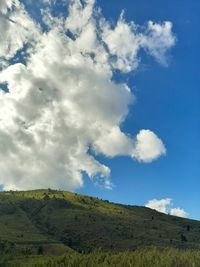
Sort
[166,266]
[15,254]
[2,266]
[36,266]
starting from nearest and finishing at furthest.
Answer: [166,266]
[36,266]
[2,266]
[15,254]

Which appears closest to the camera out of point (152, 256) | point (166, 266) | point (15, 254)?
point (166, 266)

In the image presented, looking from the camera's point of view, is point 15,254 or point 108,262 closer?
point 108,262

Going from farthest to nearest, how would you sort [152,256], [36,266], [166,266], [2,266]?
[2,266] → [36,266] → [152,256] → [166,266]

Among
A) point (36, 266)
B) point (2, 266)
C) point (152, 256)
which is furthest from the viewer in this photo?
point (2, 266)

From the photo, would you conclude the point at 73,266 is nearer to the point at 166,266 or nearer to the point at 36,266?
the point at 36,266

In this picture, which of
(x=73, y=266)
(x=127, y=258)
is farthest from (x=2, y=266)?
(x=127, y=258)

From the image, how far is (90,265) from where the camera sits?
390 feet

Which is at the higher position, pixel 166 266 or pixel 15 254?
pixel 15 254

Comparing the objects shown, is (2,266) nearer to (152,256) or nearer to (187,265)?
(152,256)

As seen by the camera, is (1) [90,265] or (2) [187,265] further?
(1) [90,265]

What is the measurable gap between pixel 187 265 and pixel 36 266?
47.7 meters

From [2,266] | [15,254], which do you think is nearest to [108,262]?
[2,266]

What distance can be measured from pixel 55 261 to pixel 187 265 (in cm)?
4428

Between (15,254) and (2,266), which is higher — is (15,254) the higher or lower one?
the higher one
